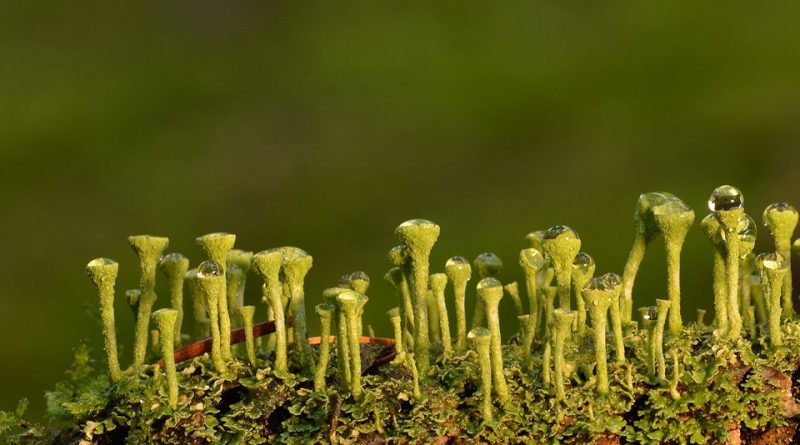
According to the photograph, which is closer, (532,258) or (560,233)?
(560,233)

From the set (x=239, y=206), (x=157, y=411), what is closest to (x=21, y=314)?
(x=239, y=206)

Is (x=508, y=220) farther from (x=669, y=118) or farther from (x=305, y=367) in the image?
(x=305, y=367)

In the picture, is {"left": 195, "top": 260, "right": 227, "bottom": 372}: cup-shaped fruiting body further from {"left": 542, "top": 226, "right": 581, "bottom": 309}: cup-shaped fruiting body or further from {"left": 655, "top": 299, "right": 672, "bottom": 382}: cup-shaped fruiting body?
{"left": 655, "top": 299, "right": 672, "bottom": 382}: cup-shaped fruiting body

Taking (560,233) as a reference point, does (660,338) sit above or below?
below

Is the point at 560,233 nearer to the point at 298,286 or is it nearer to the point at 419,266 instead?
the point at 419,266

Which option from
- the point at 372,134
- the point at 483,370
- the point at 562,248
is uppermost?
the point at 372,134

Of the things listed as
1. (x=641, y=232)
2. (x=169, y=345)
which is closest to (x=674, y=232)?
(x=641, y=232)
